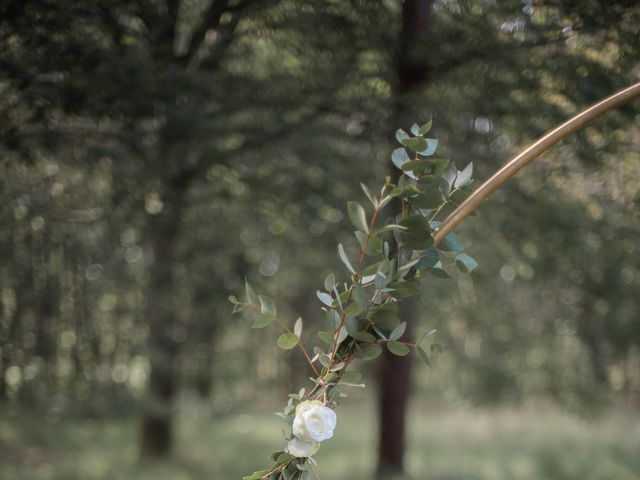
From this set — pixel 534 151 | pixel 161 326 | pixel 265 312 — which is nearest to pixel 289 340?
pixel 265 312

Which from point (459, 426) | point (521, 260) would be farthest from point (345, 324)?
point (459, 426)

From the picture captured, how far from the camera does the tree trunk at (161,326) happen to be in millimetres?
3508

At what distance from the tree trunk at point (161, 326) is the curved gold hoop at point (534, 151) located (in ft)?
7.29

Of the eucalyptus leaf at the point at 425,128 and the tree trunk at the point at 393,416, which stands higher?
the eucalyptus leaf at the point at 425,128

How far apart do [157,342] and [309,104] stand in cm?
225

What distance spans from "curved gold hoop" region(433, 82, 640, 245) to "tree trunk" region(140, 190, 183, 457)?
222 centimetres

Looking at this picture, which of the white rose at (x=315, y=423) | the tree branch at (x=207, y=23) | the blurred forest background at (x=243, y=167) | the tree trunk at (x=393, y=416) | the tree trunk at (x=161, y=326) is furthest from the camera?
the tree trunk at (x=393, y=416)

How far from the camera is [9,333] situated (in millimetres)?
3033

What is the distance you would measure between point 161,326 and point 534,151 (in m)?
3.98

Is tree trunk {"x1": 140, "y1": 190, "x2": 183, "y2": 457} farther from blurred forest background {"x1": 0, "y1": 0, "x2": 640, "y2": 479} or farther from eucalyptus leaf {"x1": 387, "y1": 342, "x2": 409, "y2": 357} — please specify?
eucalyptus leaf {"x1": 387, "y1": 342, "x2": 409, "y2": 357}

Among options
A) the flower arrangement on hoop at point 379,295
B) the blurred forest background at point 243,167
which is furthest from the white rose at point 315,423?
the blurred forest background at point 243,167

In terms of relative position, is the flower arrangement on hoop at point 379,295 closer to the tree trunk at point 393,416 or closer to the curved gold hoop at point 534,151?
the curved gold hoop at point 534,151

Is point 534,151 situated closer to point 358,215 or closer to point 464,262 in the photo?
point 464,262

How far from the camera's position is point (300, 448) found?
121 cm
